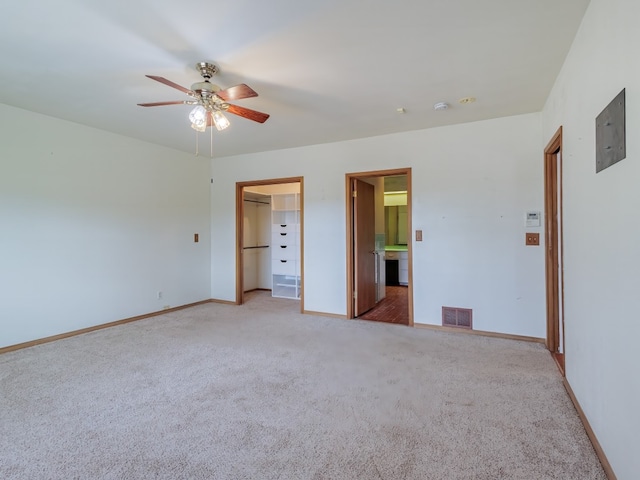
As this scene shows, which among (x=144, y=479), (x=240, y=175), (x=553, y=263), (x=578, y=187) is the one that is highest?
(x=240, y=175)

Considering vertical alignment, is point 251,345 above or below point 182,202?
below

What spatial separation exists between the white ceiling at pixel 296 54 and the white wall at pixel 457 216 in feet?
1.41

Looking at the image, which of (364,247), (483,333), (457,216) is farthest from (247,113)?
(483,333)

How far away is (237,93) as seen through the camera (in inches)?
96.0

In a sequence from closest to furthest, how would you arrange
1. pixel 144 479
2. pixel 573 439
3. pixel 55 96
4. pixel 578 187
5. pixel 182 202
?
pixel 144 479 → pixel 573 439 → pixel 578 187 → pixel 55 96 → pixel 182 202

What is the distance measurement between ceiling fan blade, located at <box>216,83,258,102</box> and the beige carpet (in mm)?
2255

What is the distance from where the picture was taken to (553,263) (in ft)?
10.9

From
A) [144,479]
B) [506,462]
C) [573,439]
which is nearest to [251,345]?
[144,479]

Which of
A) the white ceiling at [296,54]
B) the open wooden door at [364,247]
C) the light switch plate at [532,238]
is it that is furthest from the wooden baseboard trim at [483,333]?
the white ceiling at [296,54]

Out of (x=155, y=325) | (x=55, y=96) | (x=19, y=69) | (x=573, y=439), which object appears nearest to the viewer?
(x=573, y=439)

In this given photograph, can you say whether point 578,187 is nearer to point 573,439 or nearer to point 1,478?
point 573,439

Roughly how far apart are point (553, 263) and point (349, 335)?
229 centimetres

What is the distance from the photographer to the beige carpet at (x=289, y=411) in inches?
66.9

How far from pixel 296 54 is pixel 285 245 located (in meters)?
4.22
